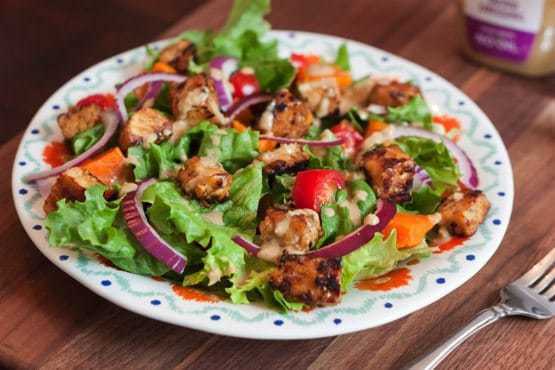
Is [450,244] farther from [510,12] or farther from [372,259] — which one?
[510,12]

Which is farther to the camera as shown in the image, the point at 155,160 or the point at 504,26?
the point at 504,26

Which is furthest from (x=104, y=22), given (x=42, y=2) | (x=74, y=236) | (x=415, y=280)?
(x=415, y=280)

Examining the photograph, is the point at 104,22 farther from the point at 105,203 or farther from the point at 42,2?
the point at 105,203

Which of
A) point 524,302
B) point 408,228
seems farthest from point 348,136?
point 524,302

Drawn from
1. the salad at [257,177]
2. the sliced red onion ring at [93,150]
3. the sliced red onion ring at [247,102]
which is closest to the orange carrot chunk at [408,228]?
the salad at [257,177]

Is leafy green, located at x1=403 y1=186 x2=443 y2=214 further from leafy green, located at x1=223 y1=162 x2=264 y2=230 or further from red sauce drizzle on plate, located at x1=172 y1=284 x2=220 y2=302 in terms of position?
red sauce drizzle on plate, located at x1=172 y1=284 x2=220 y2=302

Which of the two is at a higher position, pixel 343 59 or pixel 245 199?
pixel 245 199
